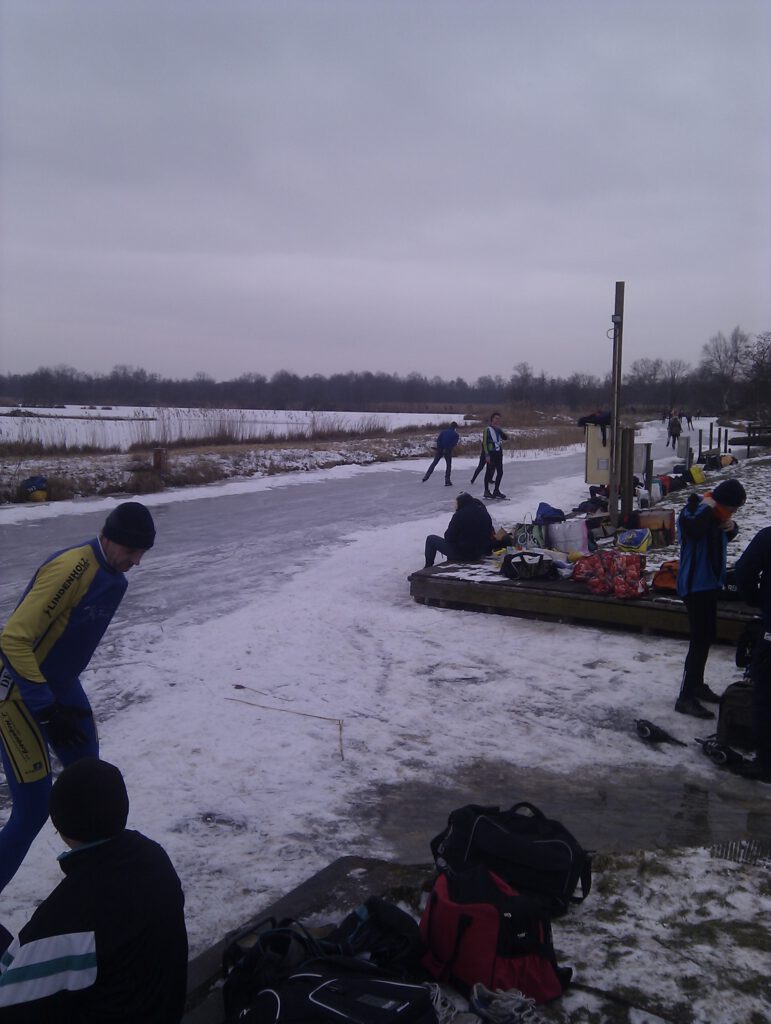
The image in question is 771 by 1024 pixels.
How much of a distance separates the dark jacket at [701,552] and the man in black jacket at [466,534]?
4.46m

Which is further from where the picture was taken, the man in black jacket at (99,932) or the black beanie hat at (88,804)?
the black beanie hat at (88,804)

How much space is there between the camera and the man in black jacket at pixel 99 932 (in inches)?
80.4

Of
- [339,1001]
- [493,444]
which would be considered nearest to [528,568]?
[339,1001]

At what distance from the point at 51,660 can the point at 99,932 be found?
5.62 ft

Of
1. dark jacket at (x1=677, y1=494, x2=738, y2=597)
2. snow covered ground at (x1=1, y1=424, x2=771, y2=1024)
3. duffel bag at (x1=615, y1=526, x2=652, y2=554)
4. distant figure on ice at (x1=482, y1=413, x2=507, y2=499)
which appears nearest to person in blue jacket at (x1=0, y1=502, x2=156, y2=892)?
snow covered ground at (x1=1, y1=424, x2=771, y2=1024)

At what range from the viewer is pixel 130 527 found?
3.57 metres

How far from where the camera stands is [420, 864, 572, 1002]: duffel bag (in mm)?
2891

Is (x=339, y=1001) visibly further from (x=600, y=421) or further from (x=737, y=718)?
(x=600, y=421)

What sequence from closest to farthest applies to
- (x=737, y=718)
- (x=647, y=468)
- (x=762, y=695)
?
(x=762, y=695) < (x=737, y=718) < (x=647, y=468)

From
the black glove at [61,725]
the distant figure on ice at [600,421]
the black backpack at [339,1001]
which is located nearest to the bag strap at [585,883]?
the black backpack at [339,1001]

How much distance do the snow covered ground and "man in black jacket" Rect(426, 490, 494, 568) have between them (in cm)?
87

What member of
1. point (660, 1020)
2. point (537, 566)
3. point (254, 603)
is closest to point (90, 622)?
point (660, 1020)

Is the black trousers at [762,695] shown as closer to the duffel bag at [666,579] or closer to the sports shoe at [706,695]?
the sports shoe at [706,695]

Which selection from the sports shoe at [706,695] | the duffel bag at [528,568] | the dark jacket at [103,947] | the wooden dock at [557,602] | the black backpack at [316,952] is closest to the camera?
the dark jacket at [103,947]
